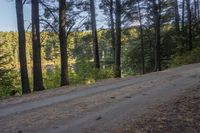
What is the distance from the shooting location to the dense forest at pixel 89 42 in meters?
18.9

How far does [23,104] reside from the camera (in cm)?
1220

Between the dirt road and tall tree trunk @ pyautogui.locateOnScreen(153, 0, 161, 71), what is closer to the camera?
the dirt road

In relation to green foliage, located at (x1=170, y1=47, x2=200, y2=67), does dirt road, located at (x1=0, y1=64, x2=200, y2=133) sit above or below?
below

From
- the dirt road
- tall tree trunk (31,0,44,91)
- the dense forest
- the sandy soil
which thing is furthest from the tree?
the sandy soil

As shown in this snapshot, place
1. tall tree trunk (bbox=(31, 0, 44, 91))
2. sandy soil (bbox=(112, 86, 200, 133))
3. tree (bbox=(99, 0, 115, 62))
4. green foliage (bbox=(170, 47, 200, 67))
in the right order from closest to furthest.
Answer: sandy soil (bbox=(112, 86, 200, 133)), tall tree trunk (bbox=(31, 0, 44, 91)), tree (bbox=(99, 0, 115, 62)), green foliage (bbox=(170, 47, 200, 67))

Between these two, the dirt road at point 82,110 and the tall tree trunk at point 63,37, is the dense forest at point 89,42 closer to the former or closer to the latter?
the tall tree trunk at point 63,37

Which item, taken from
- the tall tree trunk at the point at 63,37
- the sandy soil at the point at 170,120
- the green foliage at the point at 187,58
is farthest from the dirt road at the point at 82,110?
the green foliage at the point at 187,58

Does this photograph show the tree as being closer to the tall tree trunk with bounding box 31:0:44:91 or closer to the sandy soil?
the tall tree trunk with bounding box 31:0:44:91

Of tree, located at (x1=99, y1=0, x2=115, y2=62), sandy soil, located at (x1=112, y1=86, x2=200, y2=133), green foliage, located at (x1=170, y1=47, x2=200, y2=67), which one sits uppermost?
tree, located at (x1=99, y1=0, x2=115, y2=62)

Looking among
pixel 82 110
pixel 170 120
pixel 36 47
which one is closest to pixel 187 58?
pixel 36 47

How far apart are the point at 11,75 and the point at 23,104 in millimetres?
15403

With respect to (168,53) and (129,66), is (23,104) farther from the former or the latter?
(129,66)

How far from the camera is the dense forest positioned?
62.1 ft

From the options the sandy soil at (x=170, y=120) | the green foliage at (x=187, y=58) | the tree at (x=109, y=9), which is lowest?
the sandy soil at (x=170, y=120)
